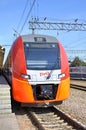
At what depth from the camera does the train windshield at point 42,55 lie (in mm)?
12836

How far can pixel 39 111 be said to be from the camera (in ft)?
44.8

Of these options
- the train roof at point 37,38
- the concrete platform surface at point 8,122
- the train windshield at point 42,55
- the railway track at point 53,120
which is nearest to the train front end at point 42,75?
the train windshield at point 42,55

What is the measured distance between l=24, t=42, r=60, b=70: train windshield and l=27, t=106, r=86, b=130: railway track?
1698 millimetres

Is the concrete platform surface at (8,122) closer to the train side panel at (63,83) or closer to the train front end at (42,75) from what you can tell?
the train front end at (42,75)

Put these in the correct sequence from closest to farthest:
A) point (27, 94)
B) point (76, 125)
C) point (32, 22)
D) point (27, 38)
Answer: point (76, 125)
point (27, 94)
point (27, 38)
point (32, 22)

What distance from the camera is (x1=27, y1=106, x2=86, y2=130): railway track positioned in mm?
9961

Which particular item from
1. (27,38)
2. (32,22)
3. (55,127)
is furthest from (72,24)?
(55,127)

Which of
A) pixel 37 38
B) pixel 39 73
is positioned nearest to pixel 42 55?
pixel 39 73

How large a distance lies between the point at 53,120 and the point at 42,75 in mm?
1941

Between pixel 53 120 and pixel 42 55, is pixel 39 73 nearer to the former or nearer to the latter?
pixel 42 55

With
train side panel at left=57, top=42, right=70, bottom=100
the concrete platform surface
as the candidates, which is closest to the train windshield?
train side panel at left=57, top=42, right=70, bottom=100

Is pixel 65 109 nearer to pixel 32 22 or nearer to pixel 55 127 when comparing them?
pixel 55 127

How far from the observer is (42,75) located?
12.7 m

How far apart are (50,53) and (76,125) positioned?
3980mm
